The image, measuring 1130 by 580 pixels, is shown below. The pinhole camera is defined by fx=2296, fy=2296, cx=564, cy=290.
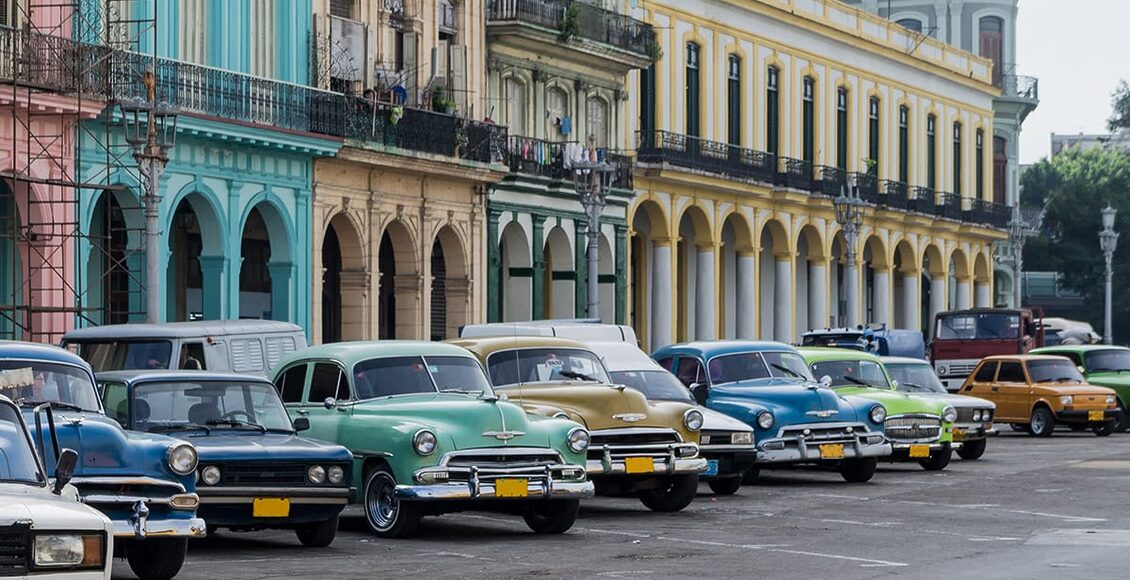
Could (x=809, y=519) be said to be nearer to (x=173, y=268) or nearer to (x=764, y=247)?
(x=173, y=268)

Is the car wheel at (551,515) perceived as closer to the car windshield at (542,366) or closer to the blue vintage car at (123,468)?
the car windshield at (542,366)

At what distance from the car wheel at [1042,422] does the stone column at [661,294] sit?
54.5ft

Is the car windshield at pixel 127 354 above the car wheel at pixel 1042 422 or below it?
above

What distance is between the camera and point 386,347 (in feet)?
69.5

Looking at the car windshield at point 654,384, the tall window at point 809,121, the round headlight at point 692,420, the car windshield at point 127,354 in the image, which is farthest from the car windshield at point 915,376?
the tall window at point 809,121

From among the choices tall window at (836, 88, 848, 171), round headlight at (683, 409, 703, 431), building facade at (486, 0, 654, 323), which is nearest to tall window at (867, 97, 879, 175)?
tall window at (836, 88, 848, 171)

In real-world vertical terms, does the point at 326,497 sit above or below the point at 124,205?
below

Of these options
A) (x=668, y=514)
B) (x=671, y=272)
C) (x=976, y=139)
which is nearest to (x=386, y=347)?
(x=668, y=514)

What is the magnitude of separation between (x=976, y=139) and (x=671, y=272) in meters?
26.2

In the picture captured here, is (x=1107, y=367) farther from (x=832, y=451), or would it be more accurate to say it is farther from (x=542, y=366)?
(x=542, y=366)

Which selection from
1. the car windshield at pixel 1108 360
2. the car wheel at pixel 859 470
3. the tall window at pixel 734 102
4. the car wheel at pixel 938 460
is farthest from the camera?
the tall window at pixel 734 102

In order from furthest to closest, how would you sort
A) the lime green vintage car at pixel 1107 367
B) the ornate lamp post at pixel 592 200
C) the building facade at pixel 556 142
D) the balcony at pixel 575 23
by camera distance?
the building facade at pixel 556 142
the balcony at pixel 575 23
the lime green vintage car at pixel 1107 367
the ornate lamp post at pixel 592 200

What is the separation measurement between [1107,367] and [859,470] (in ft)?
58.2

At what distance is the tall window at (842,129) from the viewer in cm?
6788
